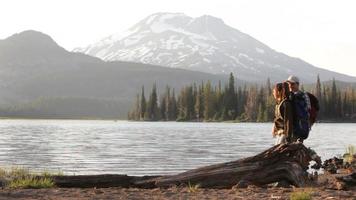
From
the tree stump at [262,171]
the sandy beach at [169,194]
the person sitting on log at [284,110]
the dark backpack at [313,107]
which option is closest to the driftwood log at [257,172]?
the tree stump at [262,171]

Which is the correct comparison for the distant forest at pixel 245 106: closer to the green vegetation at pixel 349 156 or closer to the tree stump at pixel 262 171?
the green vegetation at pixel 349 156

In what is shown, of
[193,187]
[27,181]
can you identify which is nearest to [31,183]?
[27,181]

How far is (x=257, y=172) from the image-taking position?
16.2 meters

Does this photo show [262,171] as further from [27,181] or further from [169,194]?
[27,181]

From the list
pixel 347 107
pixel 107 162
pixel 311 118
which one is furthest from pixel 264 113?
pixel 311 118

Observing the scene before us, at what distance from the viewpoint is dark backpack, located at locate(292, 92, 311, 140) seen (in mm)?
15938

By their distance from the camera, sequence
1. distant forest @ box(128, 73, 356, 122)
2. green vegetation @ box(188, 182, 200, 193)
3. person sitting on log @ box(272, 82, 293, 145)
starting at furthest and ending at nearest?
distant forest @ box(128, 73, 356, 122), person sitting on log @ box(272, 82, 293, 145), green vegetation @ box(188, 182, 200, 193)

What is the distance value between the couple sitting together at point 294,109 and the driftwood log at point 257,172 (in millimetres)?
465

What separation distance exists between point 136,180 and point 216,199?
4021mm

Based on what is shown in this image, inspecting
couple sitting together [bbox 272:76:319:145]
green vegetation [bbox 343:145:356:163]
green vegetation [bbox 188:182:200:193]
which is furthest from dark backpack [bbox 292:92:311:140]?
green vegetation [bbox 343:145:356:163]

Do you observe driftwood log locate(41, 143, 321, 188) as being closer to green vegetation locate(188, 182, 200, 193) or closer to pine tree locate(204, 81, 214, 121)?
green vegetation locate(188, 182, 200, 193)

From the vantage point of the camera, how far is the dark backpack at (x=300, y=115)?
15938 mm

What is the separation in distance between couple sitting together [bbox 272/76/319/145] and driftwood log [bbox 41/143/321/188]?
0.47 m

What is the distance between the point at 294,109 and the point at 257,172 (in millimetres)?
1983
